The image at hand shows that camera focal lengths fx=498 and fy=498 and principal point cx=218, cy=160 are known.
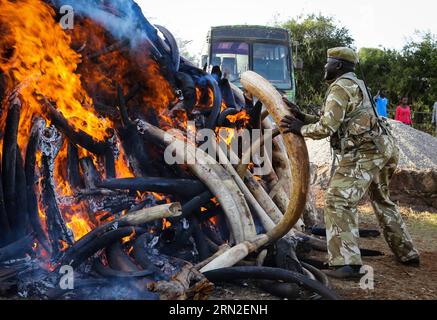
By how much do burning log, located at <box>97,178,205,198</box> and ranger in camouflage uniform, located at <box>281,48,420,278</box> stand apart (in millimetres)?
966

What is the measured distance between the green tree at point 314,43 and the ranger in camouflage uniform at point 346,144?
888 inches

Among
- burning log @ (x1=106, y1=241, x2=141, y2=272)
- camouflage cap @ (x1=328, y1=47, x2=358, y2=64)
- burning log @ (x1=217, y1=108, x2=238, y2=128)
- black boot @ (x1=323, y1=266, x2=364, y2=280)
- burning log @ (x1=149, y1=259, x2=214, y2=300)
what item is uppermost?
camouflage cap @ (x1=328, y1=47, x2=358, y2=64)

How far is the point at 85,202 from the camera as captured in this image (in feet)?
13.6

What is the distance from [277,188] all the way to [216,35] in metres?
8.53

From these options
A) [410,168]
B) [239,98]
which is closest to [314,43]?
[410,168]

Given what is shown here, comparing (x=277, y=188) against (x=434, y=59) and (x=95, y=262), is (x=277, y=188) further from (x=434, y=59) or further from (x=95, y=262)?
(x=434, y=59)

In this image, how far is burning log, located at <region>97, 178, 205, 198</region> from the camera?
4152 millimetres

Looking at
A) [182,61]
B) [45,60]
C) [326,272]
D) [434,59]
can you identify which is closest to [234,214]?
[326,272]

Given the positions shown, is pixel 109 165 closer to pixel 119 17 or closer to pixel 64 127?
pixel 64 127

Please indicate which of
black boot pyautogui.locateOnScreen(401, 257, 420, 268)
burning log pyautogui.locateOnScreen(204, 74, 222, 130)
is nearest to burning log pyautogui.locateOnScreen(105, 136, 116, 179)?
burning log pyautogui.locateOnScreen(204, 74, 222, 130)

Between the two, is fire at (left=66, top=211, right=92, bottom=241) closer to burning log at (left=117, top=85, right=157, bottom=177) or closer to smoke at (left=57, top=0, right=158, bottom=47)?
burning log at (left=117, top=85, right=157, bottom=177)

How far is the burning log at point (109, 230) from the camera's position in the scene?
146 inches

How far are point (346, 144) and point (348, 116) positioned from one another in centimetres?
24
